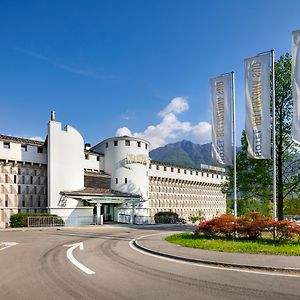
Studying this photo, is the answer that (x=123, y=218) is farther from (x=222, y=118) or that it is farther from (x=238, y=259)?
(x=238, y=259)

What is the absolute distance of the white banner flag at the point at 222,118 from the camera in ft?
81.1

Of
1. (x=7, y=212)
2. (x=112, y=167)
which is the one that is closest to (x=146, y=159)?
(x=112, y=167)

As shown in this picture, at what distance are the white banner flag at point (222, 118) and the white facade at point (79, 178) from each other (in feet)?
78.5

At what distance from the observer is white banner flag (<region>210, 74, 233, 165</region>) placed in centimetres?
2473

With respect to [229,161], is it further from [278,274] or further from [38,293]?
[38,293]

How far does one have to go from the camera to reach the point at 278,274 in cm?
1123

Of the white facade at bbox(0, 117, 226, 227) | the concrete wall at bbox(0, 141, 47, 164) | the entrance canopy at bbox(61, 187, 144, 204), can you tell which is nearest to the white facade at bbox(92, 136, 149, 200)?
the white facade at bbox(0, 117, 226, 227)

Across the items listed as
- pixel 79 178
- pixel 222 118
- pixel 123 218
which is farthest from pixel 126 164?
pixel 222 118

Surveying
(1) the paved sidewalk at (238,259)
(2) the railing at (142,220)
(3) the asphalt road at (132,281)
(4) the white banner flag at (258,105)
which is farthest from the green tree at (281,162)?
(2) the railing at (142,220)

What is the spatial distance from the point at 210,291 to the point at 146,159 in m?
45.8

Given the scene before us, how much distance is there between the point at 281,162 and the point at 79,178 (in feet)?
87.8

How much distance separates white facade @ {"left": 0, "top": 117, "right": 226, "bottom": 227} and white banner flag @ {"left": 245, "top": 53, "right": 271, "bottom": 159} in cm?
2743

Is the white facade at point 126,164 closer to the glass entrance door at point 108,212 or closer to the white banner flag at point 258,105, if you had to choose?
the glass entrance door at point 108,212

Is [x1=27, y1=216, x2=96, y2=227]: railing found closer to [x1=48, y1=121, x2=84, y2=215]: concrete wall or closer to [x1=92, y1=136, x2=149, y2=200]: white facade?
[x1=48, y1=121, x2=84, y2=215]: concrete wall
